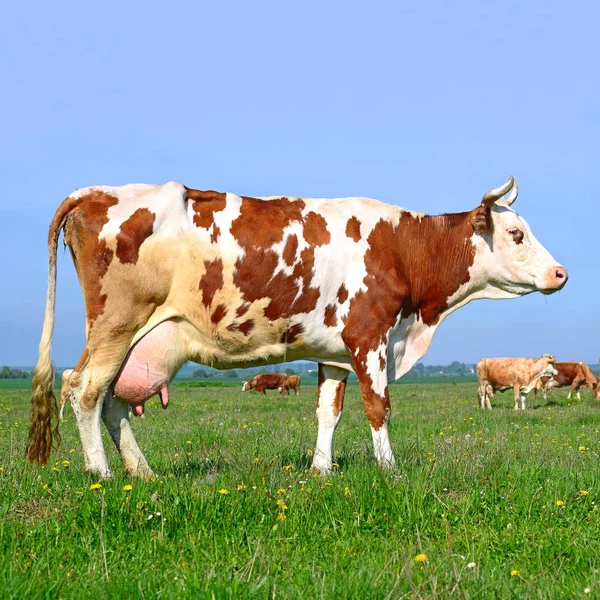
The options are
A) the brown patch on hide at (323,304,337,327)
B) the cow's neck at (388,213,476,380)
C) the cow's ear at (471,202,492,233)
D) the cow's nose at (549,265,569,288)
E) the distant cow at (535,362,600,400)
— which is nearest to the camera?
the brown patch on hide at (323,304,337,327)

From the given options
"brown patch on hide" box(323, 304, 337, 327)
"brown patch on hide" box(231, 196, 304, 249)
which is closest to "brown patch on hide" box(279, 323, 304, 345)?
"brown patch on hide" box(323, 304, 337, 327)

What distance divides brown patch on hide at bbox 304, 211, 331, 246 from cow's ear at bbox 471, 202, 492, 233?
2021 millimetres

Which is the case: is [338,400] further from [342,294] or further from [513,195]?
[513,195]

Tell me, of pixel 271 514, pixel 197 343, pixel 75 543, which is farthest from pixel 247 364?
pixel 75 543

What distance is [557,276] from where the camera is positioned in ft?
28.8

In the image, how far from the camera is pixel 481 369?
2675 cm

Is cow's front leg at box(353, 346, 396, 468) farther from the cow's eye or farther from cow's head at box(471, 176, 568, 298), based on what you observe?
the cow's eye

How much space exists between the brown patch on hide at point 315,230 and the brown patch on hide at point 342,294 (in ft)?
1.72

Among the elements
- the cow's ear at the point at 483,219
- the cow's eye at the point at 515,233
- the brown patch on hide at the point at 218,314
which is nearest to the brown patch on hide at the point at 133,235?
the brown patch on hide at the point at 218,314

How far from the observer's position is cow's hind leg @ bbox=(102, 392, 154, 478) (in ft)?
24.8

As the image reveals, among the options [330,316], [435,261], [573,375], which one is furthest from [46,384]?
[573,375]

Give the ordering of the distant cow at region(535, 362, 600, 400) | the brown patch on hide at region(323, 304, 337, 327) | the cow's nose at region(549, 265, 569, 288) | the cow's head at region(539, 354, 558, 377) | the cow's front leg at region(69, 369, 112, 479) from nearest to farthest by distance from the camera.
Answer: the cow's front leg at region(69, 369, 112, 479)
the brown patch on hide at region(323, 304, 337, 327)
the cow's nose at region(549, 265, 569, 288)
the cow's head at region(539, 354, 558, 377)
the distant cow at region(535, 362, 600, 400)

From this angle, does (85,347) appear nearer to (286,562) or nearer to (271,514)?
(271,514)

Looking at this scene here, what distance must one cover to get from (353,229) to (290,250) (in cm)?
88
